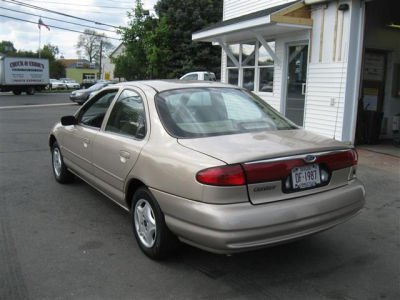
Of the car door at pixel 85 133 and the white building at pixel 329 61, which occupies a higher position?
the white building at pixel 329 61

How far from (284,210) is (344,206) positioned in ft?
2.32

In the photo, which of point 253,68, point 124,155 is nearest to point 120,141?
point 124,155

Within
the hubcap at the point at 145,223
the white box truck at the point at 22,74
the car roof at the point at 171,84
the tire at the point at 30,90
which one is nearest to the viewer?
the hubcap at the point at 145,223

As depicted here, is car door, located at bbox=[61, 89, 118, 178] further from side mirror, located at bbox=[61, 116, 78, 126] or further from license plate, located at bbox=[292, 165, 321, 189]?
license plate, located at bbox=[292, 165, 321, 189]

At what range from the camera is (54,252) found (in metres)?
3.84

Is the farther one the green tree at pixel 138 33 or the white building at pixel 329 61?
the green tree at pixel 138 33

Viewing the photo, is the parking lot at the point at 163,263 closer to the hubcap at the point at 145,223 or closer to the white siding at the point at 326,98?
the hubcap at the point at 145,223

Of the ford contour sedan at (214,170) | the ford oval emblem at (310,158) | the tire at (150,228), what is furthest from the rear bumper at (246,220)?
→ the ford oval emblem at (310,158)

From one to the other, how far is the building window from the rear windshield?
7.58 metres

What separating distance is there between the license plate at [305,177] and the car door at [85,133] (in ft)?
8.02

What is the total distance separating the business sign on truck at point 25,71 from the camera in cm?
3523

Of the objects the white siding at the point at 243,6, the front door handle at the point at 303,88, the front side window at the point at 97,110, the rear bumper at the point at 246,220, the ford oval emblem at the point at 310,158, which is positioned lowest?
the rear bumper at the point at 246,220

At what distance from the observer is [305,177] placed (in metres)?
3.23

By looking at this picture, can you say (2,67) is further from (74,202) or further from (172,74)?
(74,202)
